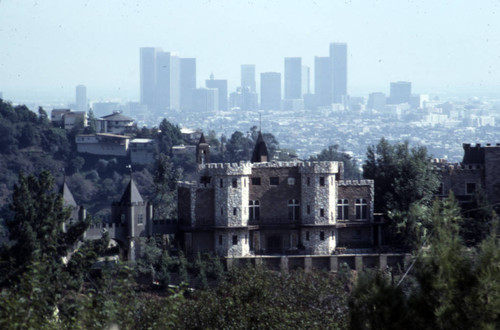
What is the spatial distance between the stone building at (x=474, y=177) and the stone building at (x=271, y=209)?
14.2 feet

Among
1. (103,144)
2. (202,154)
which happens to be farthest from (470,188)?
(103,144)

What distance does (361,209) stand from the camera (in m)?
46.3

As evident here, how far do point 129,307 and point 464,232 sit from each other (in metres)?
25.7

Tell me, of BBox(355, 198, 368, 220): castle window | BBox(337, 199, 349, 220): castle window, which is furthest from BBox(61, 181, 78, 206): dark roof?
BBox(355, 198, 368, 220): castle window

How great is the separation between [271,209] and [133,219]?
5738mm

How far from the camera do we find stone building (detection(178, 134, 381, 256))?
4512 cm

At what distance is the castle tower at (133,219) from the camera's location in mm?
46438

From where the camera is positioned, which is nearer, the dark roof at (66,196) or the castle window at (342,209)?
the castle window at (342,209)

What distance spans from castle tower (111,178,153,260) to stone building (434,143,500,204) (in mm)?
12657

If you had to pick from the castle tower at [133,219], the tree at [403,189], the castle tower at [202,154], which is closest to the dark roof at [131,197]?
the castle tower at [133,219]

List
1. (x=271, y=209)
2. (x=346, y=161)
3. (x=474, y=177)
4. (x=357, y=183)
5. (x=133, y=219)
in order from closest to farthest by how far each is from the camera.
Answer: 1. (x=271, y=209)
2. (x=357, y=183)
3. (x=133, y=219)
4. (x=474, y=177)
5. (x=346, y=161)

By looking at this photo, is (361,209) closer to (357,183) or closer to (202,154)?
(357,183)

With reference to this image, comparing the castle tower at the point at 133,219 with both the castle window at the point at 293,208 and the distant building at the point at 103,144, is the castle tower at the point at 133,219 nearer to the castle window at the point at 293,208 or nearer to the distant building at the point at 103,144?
the castle window at the point at 293,208

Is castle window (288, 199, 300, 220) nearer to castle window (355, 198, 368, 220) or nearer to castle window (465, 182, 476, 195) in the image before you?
castle window (355, 198, 368, 220)
